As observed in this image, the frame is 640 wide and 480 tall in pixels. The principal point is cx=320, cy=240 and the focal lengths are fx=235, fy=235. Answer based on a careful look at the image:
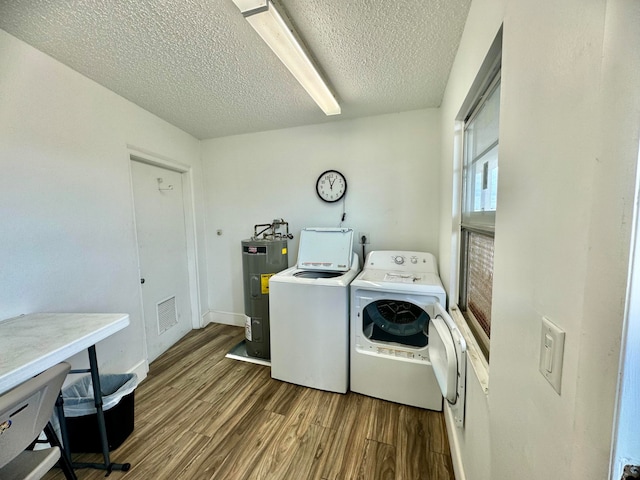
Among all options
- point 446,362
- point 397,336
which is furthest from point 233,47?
point 397,336

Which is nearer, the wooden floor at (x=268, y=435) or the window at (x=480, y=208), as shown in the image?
the window at (x=480, y=208)

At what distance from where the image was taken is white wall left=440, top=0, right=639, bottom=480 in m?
0.34

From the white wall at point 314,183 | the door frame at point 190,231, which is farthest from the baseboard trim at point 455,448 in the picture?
the door frame at point 190,231

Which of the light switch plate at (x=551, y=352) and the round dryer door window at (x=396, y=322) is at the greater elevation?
the light switch plate at (x=551, y=352)

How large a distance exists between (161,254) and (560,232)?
308cm

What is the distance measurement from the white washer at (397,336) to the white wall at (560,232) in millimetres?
865

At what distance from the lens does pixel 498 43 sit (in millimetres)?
896

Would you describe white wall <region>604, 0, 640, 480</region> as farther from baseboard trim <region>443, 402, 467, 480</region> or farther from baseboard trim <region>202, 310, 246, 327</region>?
baseboard trim <region>202, 310, 246, 327</region>

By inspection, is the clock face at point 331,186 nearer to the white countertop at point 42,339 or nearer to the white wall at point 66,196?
the white wall at point 66,196

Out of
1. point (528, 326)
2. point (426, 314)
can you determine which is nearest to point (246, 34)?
point (528, 326)

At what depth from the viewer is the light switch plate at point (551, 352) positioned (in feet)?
1.55

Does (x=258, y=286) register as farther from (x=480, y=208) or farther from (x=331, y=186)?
(x=480, y=208)

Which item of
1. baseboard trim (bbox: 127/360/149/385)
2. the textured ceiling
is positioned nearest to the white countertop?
baseboard trim (bbox: 127/360/149/385)

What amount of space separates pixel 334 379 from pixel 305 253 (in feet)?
3.88
